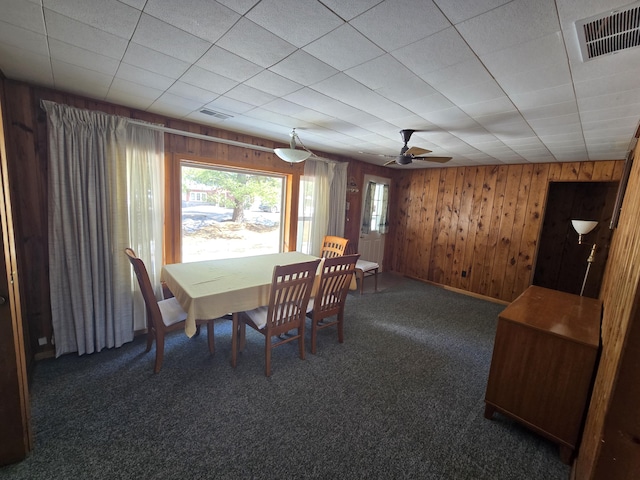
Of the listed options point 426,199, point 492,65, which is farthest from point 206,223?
point 426,199

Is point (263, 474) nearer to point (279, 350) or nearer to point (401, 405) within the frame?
point (401, 405)

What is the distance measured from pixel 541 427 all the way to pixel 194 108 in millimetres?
3606

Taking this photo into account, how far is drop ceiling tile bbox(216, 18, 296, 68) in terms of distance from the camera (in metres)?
1.28

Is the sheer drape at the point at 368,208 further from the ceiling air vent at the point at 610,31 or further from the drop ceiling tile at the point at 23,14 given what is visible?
the drop ceiling tile at the point at 23,14

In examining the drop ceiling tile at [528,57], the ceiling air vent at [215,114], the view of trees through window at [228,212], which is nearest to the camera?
the drop ceiling tile at [528,57]

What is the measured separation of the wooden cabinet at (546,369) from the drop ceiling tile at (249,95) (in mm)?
2375

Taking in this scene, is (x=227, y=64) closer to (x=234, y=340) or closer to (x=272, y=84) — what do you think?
(x=272, y=84)

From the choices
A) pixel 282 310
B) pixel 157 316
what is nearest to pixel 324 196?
pixel 282 310

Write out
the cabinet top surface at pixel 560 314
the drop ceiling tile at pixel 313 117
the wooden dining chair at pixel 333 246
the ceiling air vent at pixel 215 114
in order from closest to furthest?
the cabinet top surface at pixel 560 314, the drop ceiling tile at pixel 313 117, the ceiling air vent at pixel 215 114, the wooden dining chair at pixel 333 246

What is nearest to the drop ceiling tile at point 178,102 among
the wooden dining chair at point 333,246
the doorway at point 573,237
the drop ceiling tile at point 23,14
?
the drop ceiling tile at point 23,14

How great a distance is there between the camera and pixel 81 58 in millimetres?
1616

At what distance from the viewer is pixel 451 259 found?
4930 mm

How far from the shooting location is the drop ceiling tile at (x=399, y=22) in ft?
3.52

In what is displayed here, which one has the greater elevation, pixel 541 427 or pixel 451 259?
pixel 451 259
